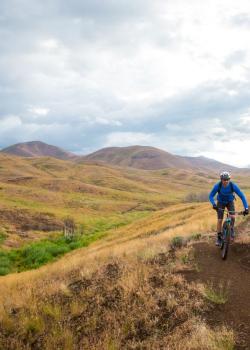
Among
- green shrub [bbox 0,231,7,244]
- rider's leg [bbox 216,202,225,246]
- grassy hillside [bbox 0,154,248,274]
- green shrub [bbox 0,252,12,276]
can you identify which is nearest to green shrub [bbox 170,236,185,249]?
rider's leg [bbox 216,202,225,246]

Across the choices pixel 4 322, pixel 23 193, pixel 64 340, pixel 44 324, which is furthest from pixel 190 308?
pixel 23 193

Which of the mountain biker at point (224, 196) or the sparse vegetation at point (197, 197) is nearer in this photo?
the mountain biker at point (224, 196)

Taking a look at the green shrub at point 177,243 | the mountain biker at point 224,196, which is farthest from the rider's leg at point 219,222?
the green shrub at point 177,243

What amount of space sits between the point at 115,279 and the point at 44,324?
269 cm

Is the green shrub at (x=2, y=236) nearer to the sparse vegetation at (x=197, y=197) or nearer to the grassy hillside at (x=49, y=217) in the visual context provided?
the grassy hillside at (x=49, y=217)

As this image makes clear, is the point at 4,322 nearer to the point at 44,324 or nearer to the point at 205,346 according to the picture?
the point at 44,324

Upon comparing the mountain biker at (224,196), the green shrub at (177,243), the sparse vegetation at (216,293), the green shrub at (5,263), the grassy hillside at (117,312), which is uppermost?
the mountain biker at (224,196)

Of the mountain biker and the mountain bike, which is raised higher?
the mountain biker

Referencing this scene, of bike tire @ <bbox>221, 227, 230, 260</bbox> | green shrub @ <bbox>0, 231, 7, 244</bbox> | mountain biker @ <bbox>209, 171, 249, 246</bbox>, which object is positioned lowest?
green shrub @ <bbox>0, 231, 7, 244</bbox>

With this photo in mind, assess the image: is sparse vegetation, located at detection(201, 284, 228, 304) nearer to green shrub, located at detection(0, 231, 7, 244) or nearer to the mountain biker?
the mountain biker

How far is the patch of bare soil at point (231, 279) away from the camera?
7731mm

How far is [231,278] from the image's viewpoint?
10305mm

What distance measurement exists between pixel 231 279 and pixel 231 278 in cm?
10

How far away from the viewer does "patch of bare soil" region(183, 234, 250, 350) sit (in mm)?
7731
